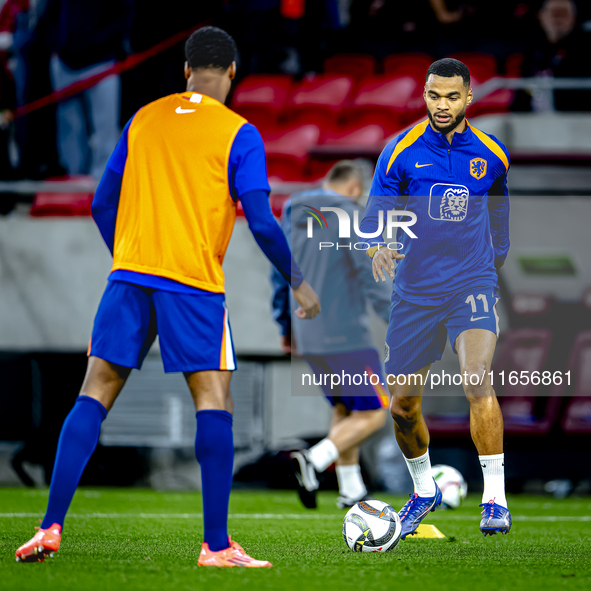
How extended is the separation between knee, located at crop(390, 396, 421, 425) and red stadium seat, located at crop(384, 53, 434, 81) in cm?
759

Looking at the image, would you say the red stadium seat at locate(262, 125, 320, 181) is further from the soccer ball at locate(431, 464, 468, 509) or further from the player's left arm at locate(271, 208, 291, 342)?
the soccer ball at locate(431, 464, 468, 509)

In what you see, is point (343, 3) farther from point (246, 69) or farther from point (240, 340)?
point (240, 340)

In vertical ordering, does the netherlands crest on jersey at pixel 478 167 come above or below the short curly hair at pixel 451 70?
below

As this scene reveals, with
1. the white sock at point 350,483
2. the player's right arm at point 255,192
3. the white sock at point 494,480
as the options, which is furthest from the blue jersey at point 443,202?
the white sock at point 350,483

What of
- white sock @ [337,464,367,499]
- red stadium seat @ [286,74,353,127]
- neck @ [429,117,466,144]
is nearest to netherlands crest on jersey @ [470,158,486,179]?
neck @ [429,117,466,144]

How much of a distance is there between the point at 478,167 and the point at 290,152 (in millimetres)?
5766

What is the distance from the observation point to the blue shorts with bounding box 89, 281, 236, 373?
9.93 feet

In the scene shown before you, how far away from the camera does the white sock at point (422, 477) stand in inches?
156

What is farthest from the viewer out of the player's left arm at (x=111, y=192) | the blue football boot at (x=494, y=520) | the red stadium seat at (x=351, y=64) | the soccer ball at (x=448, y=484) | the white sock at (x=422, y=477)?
the red stadium seat at (x=351, y=64)

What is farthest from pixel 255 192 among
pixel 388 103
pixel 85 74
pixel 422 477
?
pixel 388 103

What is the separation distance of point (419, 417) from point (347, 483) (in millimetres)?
2016

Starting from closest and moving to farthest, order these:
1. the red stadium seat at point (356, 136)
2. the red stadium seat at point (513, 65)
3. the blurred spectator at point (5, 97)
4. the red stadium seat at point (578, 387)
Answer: the red stadium seat at point (578, 387), the blurred spectator at point (5, 97), the red stadium seat at point (356, 136), the red stadium seat at point (513, 65)

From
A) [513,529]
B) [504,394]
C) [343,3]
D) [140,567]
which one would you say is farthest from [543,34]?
[140,567]

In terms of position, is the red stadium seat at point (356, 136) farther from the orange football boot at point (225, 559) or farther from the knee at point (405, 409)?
the orange football boot at point (225, 559)
